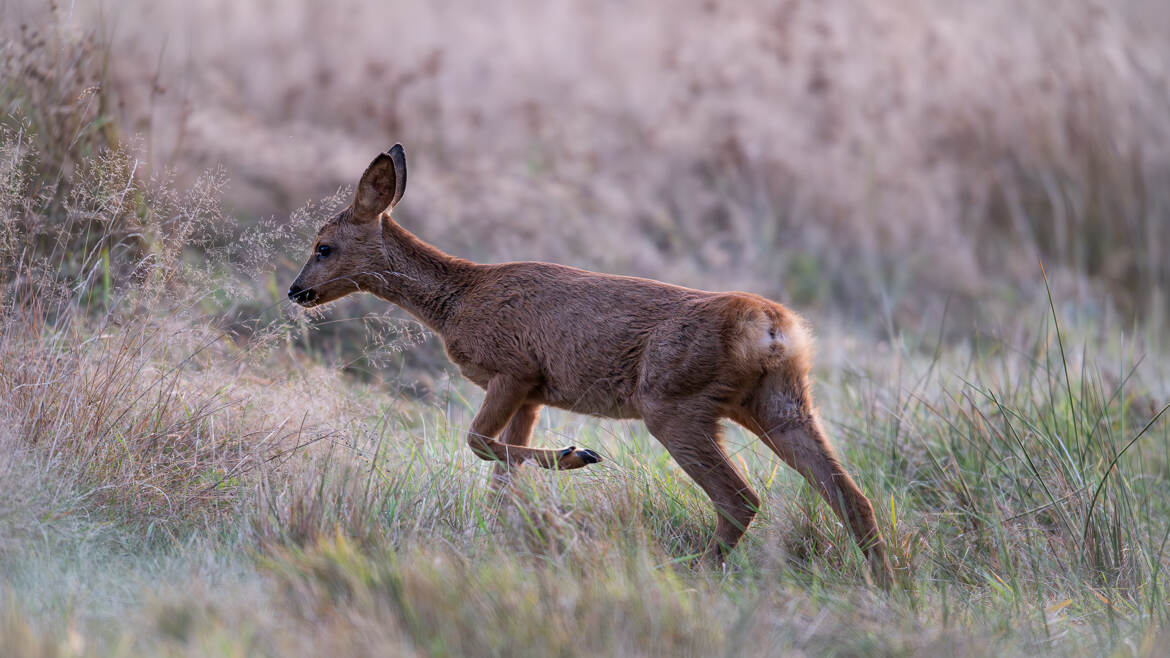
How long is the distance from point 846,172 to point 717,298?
8933 mm

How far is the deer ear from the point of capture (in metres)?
5.87

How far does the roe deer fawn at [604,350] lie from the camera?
199 inches

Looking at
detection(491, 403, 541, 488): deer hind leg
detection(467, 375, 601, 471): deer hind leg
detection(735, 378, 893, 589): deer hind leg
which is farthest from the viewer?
detection(491, 403, 541, 488): deer hind leg

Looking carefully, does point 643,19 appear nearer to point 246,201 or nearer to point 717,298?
point 246,201

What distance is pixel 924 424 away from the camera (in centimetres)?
659

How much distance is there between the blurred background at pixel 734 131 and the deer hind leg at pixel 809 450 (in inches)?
208

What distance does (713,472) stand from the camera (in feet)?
16.6

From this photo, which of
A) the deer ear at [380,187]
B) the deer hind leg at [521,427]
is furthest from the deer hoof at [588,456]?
the deer ear at [380,187]

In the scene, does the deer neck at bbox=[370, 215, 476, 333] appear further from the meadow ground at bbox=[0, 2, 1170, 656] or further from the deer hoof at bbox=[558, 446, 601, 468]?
the deer hoof at bbox=[558, 446, 601, 468]

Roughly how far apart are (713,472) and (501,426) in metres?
1.05

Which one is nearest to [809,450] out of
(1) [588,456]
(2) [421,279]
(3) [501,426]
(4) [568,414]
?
(1) [588,456]

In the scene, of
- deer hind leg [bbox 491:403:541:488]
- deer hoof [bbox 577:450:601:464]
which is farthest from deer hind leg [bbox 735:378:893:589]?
deer hind leg [bbox 491:403:541:488]

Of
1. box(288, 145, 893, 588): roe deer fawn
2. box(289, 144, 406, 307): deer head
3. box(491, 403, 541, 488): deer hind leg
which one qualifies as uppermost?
box(289, 144, 406, 307): deer head

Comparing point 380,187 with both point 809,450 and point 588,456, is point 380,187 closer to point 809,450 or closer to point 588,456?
point 588,456
